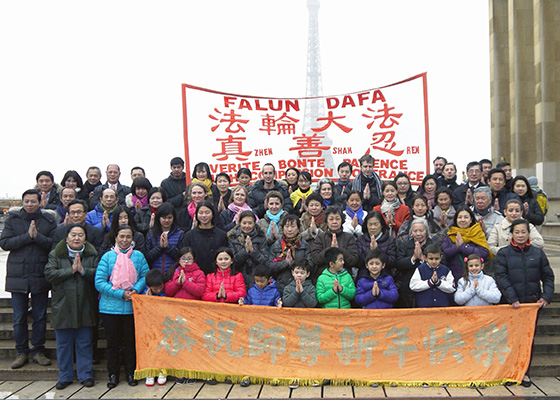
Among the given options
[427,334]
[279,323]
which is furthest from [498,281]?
[279,323]

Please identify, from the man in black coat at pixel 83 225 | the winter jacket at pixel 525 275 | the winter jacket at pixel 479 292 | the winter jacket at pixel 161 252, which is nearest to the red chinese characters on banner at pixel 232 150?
the winter jacket at pixel 161 252

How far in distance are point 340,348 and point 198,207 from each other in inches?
90.4

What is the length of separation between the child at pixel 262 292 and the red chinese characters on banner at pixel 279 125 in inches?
136

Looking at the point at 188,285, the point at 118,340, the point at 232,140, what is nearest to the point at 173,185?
the point at 232,140

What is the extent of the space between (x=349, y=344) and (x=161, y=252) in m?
2.35

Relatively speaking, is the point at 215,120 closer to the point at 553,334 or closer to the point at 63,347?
the point at 63,347

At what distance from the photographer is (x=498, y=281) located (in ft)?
16.3

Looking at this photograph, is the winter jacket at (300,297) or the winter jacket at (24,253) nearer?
the winter jacket at (300,297)

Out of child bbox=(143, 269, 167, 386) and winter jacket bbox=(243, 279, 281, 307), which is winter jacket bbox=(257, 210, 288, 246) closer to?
winter jacket bbox=(243, 279, 281, 307)

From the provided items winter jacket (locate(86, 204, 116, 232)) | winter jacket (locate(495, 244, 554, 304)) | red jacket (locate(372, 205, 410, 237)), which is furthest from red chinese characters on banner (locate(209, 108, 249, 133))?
winter jacket (locate(495, 244, 554, 304))

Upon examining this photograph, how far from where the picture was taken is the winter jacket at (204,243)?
18.2ft

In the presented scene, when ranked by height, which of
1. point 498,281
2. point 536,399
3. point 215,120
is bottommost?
point 536,399

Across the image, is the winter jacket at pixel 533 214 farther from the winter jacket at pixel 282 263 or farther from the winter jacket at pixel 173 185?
the winter jacket at pixel 173 185

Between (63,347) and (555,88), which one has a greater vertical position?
(555,88)
